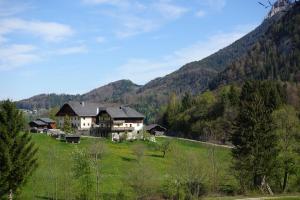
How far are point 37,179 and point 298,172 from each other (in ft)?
107

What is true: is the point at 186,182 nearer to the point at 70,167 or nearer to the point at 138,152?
the point at 70,167

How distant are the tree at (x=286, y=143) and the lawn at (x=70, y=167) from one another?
7.57m

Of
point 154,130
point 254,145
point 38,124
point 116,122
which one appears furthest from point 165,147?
point 38,124

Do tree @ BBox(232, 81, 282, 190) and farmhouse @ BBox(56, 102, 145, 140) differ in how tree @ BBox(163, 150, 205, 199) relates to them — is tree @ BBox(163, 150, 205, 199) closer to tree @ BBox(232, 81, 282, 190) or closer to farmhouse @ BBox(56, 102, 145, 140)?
tree @ BBox(232, 81, 282, 190)

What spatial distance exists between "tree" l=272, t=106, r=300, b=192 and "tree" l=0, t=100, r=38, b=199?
96.5 feet

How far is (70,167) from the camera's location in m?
57.7

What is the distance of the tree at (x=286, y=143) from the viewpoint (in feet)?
173

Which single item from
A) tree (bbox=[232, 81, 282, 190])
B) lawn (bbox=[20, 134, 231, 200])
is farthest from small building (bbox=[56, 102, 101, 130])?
tree (bbox=[232, 81, 282, 190])

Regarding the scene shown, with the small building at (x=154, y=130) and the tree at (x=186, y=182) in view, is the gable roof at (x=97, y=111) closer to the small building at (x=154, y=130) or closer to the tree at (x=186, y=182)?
the small building at (x=154, y=130)

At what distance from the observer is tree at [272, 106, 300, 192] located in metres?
52.8

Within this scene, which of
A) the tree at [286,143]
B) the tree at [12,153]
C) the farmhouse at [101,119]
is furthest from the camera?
the farmhouse at [101,119]

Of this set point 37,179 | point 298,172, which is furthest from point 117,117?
point 298,172

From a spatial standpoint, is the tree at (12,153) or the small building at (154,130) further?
the small building at (154,130)

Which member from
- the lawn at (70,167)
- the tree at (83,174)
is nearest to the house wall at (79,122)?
the lawn at (70,167)
